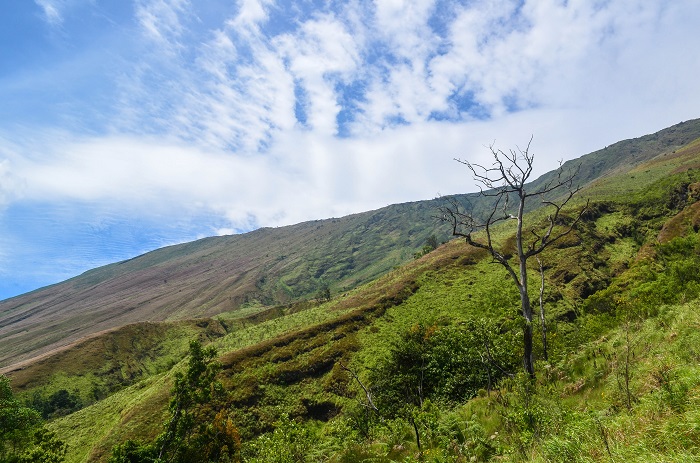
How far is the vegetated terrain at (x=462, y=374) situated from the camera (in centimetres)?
758

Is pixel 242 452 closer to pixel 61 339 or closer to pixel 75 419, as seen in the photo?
pixel 75 419

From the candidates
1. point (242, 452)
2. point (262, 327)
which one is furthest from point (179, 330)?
point (242, 452)

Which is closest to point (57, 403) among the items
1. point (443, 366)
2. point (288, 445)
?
point (443, 366)

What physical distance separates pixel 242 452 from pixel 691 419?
1251 inches

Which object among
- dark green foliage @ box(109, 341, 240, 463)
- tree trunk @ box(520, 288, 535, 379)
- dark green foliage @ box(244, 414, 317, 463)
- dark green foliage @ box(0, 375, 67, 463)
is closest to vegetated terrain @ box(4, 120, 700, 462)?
dark green foliage @ box(244, 414, 317, 463)

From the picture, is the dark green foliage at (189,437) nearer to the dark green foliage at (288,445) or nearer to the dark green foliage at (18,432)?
the dark green foliage at (18,432)

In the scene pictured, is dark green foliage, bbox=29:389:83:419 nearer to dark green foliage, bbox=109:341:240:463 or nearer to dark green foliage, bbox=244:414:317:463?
dark green foliage, bbox=109:341:240:463

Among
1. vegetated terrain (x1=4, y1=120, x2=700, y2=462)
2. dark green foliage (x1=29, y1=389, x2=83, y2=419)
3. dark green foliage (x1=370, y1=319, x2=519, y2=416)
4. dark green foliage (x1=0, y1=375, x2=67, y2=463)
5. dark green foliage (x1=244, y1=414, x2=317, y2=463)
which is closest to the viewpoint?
vegetated terrain (x1=4, y1=120, x2=700, y2=462)

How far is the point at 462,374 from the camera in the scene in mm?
22203

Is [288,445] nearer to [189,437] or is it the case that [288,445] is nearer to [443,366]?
[443,366]

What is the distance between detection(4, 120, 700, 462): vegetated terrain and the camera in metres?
7.58

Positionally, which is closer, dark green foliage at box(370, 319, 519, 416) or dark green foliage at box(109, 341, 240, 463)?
dark green foliage at box(370, 319, 519, 416)

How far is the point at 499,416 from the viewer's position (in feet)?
37.2

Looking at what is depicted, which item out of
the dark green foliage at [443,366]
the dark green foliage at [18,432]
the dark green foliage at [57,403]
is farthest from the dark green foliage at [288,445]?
the dark green foliage at [57,403]
